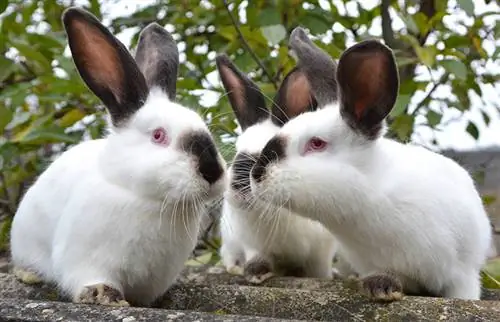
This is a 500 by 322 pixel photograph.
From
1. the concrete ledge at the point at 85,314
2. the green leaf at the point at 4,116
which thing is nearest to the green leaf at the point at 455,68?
the concrete ledge at the point at 85,314

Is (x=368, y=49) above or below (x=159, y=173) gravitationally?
above

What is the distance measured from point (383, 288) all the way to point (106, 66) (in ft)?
3.60

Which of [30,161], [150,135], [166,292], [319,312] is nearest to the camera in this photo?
[319,312]

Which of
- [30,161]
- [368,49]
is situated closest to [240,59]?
[30,161]

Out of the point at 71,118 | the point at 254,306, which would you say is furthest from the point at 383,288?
the point at 71,118

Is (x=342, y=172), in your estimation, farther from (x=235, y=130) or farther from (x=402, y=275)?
(x=235, y=130)

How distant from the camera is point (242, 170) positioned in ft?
9.50

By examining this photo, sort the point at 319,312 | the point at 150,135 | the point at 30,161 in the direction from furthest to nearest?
the point at 30,161, the point at 150,135, the point at 319,312

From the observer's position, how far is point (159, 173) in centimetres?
237

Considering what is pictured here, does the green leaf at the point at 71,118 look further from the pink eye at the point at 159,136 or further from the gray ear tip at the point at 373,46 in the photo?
the gray ear tip at the point at 373,46

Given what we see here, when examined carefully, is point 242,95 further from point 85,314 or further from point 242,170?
point 85,314

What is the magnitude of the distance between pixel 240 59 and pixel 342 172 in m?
1.46

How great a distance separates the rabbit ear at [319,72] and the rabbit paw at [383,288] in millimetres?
679

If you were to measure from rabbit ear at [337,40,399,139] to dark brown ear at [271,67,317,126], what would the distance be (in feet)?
1.83
